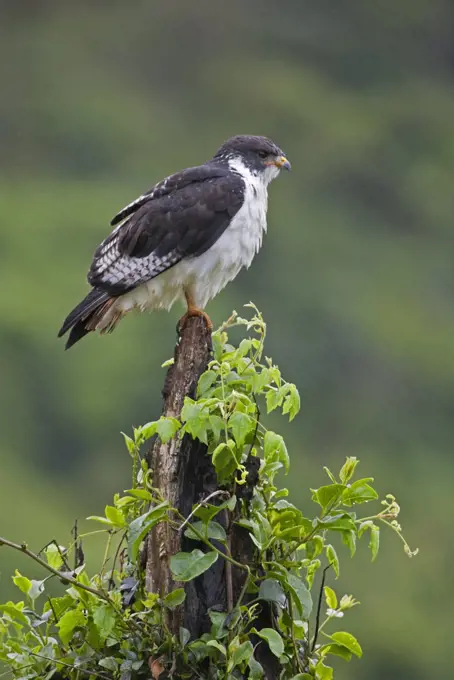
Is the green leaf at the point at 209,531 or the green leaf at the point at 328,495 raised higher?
the green leaf at the point at 328,495

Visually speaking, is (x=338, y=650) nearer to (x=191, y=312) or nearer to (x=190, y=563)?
(x=190, y=563)

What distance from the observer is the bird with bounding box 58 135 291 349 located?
13.8 ft

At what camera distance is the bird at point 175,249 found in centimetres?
420

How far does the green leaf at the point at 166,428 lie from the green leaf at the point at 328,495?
0.34 m

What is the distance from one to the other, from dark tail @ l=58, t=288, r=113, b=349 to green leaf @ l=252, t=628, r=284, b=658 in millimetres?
1773

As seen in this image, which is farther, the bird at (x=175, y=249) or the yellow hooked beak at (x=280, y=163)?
the yellow hooked beak at (x=280, y=163)

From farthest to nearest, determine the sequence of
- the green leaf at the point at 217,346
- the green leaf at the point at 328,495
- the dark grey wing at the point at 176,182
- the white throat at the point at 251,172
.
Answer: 1. the white throat at the point at 251,172
2. the dark grey wing at the point at 176,182
3. the green leaf at the point at 217,346
4. the green leaf at the point at 328,495

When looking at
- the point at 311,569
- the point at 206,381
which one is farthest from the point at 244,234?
the point at 311,569

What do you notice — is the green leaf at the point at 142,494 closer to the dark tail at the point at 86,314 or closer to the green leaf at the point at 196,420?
the green leaf at the point at 196,420

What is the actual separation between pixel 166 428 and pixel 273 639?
510mm

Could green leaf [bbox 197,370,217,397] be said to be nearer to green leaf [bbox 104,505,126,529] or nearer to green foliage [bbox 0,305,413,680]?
green foliage [bbox 0,305,413,680]

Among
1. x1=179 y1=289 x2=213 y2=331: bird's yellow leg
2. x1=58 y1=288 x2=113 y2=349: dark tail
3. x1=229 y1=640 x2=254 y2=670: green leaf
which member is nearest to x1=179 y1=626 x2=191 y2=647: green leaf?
x1=229 y1=640 x2=254 y2=670: green leaf

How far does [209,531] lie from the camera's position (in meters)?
2.52

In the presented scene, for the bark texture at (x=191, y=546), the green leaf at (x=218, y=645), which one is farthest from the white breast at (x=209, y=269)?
the green leaf at (x=218, y=645)
